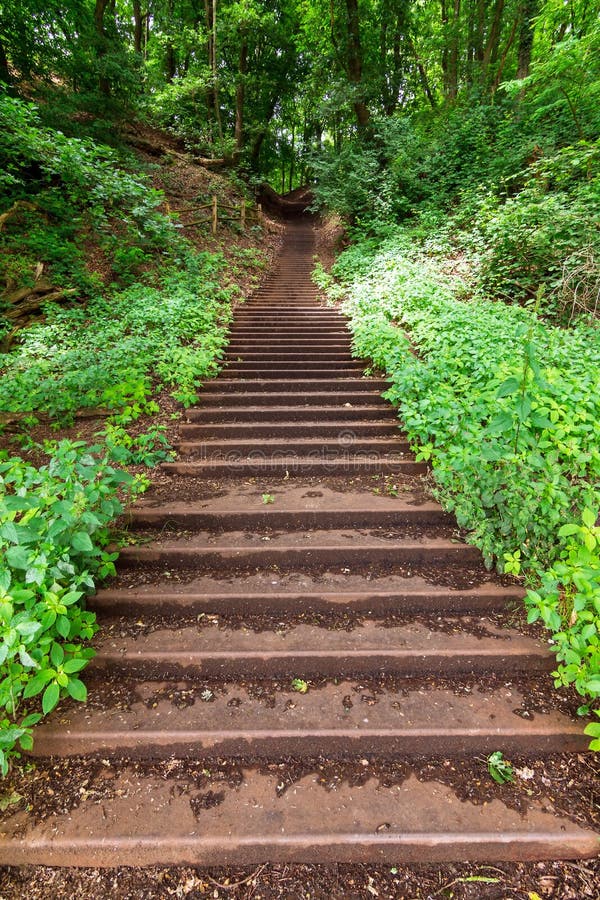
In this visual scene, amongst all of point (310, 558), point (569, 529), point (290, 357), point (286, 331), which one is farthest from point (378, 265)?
point (569, 529)

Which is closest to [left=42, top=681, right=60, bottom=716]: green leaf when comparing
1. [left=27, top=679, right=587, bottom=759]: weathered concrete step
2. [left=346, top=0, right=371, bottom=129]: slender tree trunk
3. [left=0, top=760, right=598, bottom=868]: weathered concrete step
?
[left=27, top=679, right=587, bottom=759]: weathered concrete step

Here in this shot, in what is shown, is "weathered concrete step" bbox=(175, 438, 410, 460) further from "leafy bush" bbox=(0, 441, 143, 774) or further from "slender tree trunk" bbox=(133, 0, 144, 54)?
"slender tree trunk" bbox=(133, 0, 144, 54)

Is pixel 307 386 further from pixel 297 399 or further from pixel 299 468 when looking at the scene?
pixel 299 468

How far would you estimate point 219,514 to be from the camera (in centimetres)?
308

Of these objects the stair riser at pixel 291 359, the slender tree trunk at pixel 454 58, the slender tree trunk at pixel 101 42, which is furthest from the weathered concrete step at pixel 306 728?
the slender tree trunk at pixel 454 58

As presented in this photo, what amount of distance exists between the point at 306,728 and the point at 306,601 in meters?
0.72

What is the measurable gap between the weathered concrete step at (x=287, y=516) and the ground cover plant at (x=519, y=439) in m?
0.28

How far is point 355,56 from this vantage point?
1231 cm

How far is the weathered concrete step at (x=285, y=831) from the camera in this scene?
1.54 m

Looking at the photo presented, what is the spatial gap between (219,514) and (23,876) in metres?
2.01

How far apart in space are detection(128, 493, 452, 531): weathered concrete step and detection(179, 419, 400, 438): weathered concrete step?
117cm

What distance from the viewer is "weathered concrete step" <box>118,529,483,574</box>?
276 centimetres

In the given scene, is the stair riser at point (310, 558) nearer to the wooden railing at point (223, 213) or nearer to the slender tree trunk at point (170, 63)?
the wooden railing at point (223, 213)

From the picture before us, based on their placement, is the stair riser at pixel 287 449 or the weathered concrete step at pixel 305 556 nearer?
the weathered concrete step at pixel 305 556
